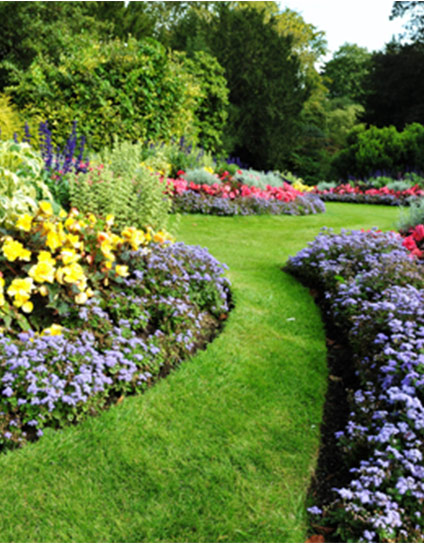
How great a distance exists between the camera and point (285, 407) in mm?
2881

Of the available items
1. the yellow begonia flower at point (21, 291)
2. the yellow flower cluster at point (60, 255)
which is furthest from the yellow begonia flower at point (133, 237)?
the yellow begonia flower at point (21, 291)

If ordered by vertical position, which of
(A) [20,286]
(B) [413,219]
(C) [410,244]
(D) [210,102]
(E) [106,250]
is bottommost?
(A) [20,286]

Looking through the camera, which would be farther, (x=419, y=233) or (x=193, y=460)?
(x=419, y=233)

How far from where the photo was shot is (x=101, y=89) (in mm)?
9344

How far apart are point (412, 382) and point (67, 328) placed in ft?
6.89

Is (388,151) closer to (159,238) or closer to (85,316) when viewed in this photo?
(159,238)

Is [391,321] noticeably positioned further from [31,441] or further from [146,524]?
[31,441]

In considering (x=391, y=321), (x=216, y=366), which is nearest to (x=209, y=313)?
(x=216, y=366)

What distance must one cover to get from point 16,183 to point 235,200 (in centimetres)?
601

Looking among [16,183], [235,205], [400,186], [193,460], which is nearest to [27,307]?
[16,183]

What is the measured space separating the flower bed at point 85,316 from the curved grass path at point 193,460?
14cm

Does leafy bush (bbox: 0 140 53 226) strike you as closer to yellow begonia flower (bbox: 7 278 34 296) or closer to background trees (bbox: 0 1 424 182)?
yellow begonia flower (bbox: 7 278 34 296)

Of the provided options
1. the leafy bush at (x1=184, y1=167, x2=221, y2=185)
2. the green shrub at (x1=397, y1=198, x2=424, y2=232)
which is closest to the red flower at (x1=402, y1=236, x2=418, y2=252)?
the green shrub at (x1=397, y1=198, x2=424, y2=232)

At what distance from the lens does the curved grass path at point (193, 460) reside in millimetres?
2053
